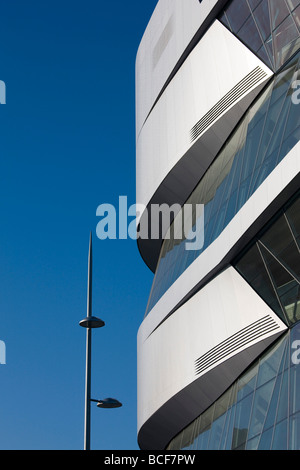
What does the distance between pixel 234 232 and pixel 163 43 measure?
13.0 m

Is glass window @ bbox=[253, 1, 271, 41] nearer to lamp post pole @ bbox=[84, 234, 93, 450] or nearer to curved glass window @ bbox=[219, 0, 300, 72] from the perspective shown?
curved glass window @ bbox=[219, 0, 300, 72]

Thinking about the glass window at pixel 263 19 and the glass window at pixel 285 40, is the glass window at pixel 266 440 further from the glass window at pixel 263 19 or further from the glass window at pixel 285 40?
the glass window at pixel 263 19

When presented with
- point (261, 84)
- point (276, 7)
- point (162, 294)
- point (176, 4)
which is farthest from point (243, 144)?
point (176, 4)

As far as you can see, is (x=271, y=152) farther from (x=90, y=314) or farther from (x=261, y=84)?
(x=90, y=314)

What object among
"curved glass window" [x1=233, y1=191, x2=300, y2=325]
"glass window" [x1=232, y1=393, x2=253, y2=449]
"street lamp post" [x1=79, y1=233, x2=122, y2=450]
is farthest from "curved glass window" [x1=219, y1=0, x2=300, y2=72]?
"glass window" [x1=232, y1=393, x2=253, y2=449]

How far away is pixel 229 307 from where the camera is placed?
81.3 ft

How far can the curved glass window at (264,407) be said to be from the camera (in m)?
20.0

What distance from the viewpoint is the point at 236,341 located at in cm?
2395

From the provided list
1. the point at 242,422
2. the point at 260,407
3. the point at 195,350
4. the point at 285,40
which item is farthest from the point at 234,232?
the point at 285,40

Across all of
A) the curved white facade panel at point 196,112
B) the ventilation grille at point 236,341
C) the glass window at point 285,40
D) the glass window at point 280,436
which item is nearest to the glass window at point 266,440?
the glass window at point 280,436

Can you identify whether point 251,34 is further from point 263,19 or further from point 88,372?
point 88,372

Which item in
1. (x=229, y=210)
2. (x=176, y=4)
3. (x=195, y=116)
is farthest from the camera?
(x=176, y=4)

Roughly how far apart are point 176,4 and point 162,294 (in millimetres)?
10925

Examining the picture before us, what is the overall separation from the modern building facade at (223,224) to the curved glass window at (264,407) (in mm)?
45
